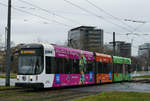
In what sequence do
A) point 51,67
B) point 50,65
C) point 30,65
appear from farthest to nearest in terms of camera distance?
1. point 51,67
2. point 50,65
3. point 30,65

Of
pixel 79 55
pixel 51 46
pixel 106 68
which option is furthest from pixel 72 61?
pixel 106 68

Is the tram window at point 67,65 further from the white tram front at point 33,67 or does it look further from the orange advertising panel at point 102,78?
the orange advertising panel at point 102,78

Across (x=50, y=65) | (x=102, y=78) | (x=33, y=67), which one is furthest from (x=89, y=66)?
(x=33, y=67)

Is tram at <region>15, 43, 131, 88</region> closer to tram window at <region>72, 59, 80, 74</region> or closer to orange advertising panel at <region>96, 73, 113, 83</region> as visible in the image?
tram window at <region>72, 59, 80, 74</region>

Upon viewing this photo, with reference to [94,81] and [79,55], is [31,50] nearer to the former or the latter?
[79,55]

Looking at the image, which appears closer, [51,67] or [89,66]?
[51,67]

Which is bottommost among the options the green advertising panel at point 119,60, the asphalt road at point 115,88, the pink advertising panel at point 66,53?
the asphalt road at point 115,88

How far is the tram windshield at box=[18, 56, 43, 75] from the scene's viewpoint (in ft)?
65.3

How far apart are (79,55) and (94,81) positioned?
4032 millimetres

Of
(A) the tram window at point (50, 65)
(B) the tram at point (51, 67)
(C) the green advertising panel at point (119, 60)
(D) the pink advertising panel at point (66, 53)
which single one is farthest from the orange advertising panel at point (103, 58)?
(A) the tram window at point (50, 65)

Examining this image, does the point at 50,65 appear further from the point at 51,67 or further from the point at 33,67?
the point at 33,67

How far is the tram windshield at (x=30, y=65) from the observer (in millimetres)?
19891

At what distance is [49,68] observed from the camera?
20.8 meters

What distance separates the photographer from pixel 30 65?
20047 mm
